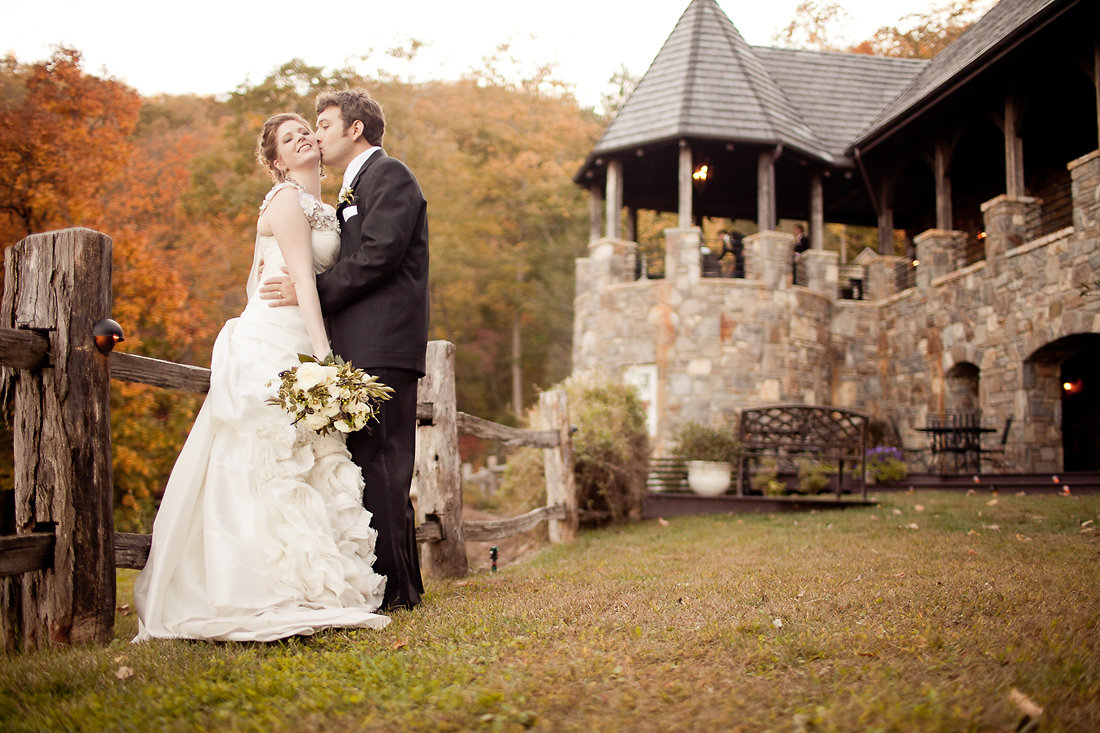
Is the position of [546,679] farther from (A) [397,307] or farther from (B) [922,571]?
(B) [922,571]

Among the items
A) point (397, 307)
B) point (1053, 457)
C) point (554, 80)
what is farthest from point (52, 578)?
point (554, 80)

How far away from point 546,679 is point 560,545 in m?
4.48

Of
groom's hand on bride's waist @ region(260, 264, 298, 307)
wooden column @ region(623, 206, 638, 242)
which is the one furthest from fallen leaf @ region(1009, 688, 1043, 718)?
wooden column @ region(623, 206, 638, 242)

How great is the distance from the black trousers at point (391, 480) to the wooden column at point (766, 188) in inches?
472

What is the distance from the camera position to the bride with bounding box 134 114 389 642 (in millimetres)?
2664

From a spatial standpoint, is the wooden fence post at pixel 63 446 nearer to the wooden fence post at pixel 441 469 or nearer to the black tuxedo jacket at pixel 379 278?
the black tuxedo jacket at pixel 379 278

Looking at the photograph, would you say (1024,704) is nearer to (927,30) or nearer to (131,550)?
(131,550)

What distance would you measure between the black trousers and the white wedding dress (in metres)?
0.09

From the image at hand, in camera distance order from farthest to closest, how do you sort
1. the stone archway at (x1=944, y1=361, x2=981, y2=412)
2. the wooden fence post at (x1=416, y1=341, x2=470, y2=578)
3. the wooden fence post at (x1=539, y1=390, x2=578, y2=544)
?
the stone archway at (x1=944, y1=361, x2=981, y2=412) → the wooden fence post at (x1=539, y1=390, x2=578, y2=544) → the wooden fence post at (x1=416, y1=341, x2=470, y2=578)

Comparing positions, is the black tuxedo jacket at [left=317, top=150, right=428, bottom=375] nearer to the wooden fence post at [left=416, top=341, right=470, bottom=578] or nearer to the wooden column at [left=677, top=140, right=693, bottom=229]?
the wooden fence post at [left=416, top=341, right=470, bottom=578]

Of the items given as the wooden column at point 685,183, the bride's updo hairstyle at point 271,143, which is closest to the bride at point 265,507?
the bride's updo hairstyle at point 271,143

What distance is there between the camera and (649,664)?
2.27 metres

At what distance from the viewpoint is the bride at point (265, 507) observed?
8.74 feet

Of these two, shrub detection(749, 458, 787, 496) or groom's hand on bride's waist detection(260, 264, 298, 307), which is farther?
shrub detection(749, 458, 787, 496)
